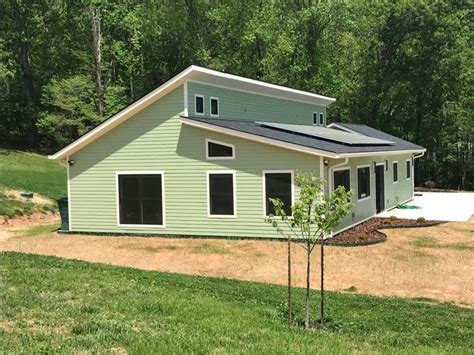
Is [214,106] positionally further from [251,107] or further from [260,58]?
[260,58]

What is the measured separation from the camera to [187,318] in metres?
6.75

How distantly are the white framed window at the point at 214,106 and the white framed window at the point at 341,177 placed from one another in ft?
15.1

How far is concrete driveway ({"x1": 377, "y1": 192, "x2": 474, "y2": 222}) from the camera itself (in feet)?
70.3

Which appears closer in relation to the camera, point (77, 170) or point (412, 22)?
point (77, 170)

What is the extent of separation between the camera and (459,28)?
125 feet

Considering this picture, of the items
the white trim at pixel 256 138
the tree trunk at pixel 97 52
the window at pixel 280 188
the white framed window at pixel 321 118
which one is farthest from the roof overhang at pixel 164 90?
the tree trunk at pixel 97 52

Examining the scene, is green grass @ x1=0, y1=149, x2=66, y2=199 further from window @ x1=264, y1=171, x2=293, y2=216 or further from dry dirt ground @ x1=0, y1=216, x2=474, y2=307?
window @ x1=264, y1=171, x2=293, y2=216

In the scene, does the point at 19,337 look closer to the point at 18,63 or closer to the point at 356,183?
the point at 356,183

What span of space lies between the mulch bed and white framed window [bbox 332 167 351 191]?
57.5 inches

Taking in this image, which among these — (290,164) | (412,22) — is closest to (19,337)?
(290,164)

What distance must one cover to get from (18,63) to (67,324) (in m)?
40.2

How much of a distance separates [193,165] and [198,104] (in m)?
2.14

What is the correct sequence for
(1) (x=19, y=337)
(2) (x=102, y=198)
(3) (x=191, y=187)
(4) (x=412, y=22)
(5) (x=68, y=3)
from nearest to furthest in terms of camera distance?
(1) (x=19, y=337), (3) (x=191, y=187), (2) (x=102, y=198), (4) (x=412, y=22), (5) (x=68, y=3)

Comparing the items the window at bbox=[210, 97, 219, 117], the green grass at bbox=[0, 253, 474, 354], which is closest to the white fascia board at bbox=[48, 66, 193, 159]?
the window at bbox=[210, 97, 219, 117]
